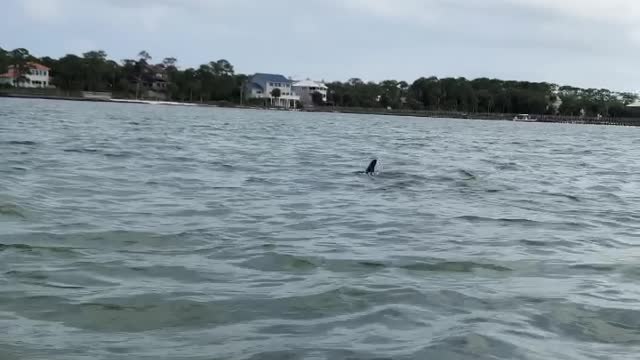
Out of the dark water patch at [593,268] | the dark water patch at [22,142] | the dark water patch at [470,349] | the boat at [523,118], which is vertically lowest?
the boat at [523,118]

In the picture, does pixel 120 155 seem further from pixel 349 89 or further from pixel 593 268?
pixel 349 89

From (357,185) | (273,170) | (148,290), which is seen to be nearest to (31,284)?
(148,290)

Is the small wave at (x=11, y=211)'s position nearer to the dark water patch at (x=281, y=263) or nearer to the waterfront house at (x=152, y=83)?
the dark water patch at (x=281, y=263)

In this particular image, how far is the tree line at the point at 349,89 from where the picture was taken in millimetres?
145625

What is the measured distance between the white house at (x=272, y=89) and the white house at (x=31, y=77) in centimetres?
4015

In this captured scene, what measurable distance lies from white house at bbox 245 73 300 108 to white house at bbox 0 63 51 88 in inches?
1581

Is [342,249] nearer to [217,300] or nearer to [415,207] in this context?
[217,300]

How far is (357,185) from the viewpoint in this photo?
14133mm

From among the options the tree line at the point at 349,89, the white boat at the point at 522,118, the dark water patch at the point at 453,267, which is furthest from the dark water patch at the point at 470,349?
the white boat at the point at 522,118

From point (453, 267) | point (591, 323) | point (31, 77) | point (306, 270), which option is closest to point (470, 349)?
point (591, 323)

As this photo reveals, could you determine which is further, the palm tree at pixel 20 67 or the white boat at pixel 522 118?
the white boat at pixel 522 118

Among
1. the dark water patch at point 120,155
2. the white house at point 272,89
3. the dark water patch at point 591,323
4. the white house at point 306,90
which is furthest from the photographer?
the white house at point 306,90

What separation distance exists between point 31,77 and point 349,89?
6819 cm

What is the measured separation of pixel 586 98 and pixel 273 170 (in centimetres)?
18555
